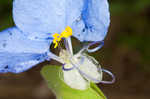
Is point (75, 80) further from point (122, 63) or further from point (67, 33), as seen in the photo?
point (122, 63)

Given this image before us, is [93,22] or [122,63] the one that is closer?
[93,22]

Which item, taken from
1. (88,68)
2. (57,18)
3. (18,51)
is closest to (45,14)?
(57,18)

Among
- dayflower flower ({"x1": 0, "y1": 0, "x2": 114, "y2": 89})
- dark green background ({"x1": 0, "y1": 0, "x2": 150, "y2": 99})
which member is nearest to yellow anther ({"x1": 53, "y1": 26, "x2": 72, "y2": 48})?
dayflower flower ({"x1": 0, "y1": 0, "x2": 114, "y2": 89})

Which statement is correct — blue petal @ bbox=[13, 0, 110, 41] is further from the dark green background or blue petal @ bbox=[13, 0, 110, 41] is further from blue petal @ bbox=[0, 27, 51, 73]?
the dark green background

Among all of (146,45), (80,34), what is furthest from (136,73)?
(80,34)

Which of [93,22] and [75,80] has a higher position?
[93,22]

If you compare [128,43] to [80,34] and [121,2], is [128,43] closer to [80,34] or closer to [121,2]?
[121,2]

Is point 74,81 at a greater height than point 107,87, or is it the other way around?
point 74,81
